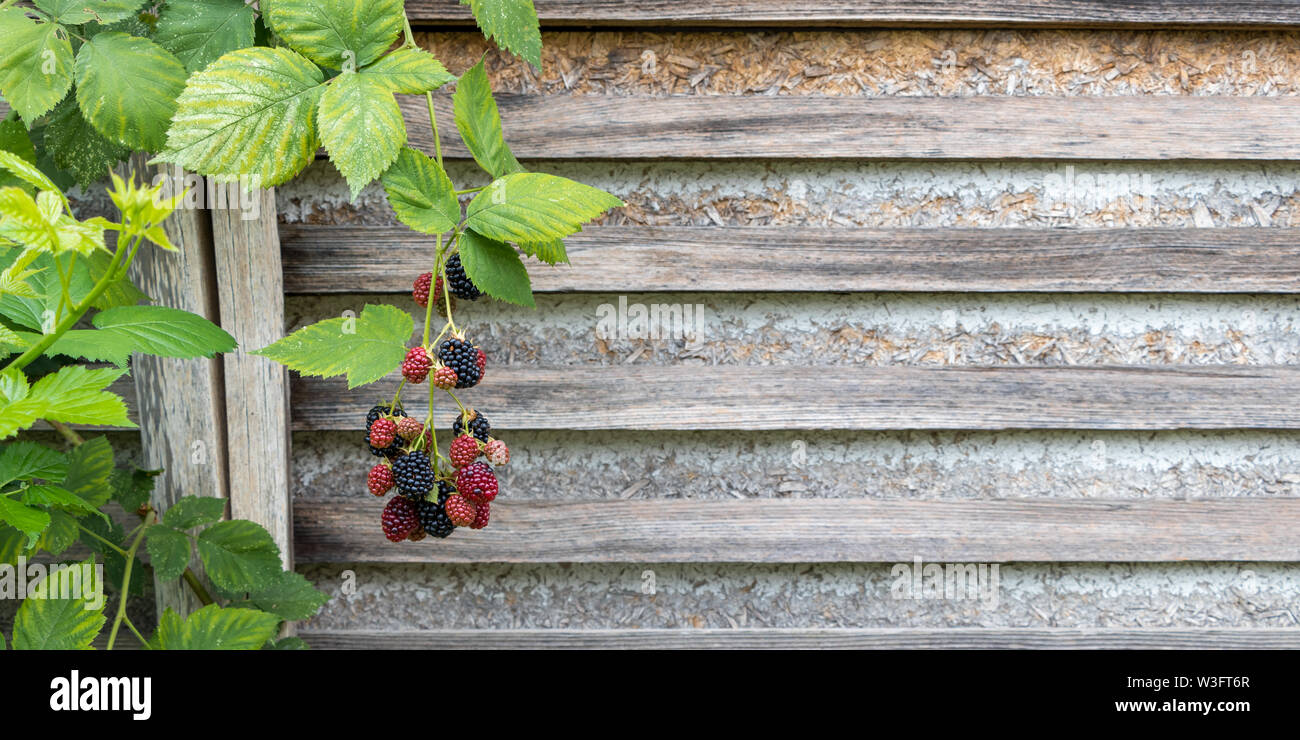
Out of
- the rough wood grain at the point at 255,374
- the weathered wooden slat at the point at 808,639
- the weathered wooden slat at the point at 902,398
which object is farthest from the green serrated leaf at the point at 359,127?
the weathered wooden slat at the point at 808,639

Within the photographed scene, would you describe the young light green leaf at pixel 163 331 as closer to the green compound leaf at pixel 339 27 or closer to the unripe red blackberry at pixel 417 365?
the unripe red blackberry at pixel 417 365

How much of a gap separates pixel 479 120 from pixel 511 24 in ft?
0.36

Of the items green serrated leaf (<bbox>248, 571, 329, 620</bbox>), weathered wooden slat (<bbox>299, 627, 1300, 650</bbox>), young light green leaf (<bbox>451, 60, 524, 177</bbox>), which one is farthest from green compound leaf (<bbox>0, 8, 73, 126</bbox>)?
weathered wooden slat (<bbox>299, 627, 1300, 650</bbox>)

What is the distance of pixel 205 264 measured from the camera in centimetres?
125

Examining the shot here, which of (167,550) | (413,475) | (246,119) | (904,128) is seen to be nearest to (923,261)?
(904,128)

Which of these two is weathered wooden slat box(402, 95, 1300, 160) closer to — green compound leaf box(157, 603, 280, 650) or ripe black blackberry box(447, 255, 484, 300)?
ripe black blackberry box(447, 255, 484, 300)

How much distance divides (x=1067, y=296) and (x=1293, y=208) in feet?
1.33

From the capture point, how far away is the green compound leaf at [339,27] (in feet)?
2.59

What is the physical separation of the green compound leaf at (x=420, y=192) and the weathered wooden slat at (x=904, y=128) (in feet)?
1.69

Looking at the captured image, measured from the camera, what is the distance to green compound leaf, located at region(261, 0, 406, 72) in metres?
0.79

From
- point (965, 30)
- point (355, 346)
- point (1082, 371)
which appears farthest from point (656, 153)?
point (1082, 371)

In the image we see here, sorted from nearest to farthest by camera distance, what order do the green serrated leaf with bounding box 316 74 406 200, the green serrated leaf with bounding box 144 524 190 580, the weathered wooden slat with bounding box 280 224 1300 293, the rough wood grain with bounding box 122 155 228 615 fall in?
the green serrated leaf with bounding box 316 74 406 200 → the green serrated leaf with bounding box 144 524 190 580 → the rough wood grain with bounding box 122 155 228 615 → the weathered wooden slat with bounding box 280 224 1300 293

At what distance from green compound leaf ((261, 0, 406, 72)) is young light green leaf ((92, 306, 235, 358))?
1.04 ft

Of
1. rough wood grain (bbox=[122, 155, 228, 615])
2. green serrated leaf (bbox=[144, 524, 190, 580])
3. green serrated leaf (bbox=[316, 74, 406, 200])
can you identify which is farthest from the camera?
rough wood grain (bbox=[122, 155, 228, 615])
